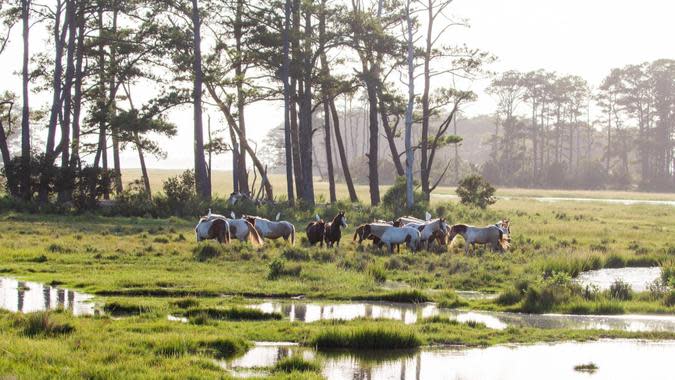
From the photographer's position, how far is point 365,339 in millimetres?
12781

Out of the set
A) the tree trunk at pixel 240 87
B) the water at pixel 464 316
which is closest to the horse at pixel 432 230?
the water at pixel 464 316

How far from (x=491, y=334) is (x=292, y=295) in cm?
507

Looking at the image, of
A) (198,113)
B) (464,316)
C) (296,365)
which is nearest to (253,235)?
(464,316)

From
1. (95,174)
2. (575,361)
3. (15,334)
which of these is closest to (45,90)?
(95,174)

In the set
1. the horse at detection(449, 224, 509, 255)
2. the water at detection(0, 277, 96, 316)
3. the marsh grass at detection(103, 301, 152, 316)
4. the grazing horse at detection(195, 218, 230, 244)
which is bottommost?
the marsh grass at detection(103, 301, 152, 316)

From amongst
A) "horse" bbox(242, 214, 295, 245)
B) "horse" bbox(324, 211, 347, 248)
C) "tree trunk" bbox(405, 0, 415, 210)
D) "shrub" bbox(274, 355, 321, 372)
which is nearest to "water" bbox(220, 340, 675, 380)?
"shrub" bbox(274, 355, 321, 372)

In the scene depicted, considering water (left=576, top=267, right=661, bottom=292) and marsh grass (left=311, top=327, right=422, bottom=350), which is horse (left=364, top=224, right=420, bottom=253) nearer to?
water (left=576, top=267, right=661, bottom=292)

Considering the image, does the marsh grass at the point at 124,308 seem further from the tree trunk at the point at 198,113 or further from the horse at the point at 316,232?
the tree trunk at the point at 198,113

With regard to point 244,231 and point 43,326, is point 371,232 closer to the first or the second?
point 244,231

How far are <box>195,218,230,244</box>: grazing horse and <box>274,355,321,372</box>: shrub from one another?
14.4 meters

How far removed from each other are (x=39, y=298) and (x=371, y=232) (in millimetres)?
12175

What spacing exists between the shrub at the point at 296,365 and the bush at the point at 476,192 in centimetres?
3629

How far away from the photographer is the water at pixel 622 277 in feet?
66.1

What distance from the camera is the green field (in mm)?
11320
